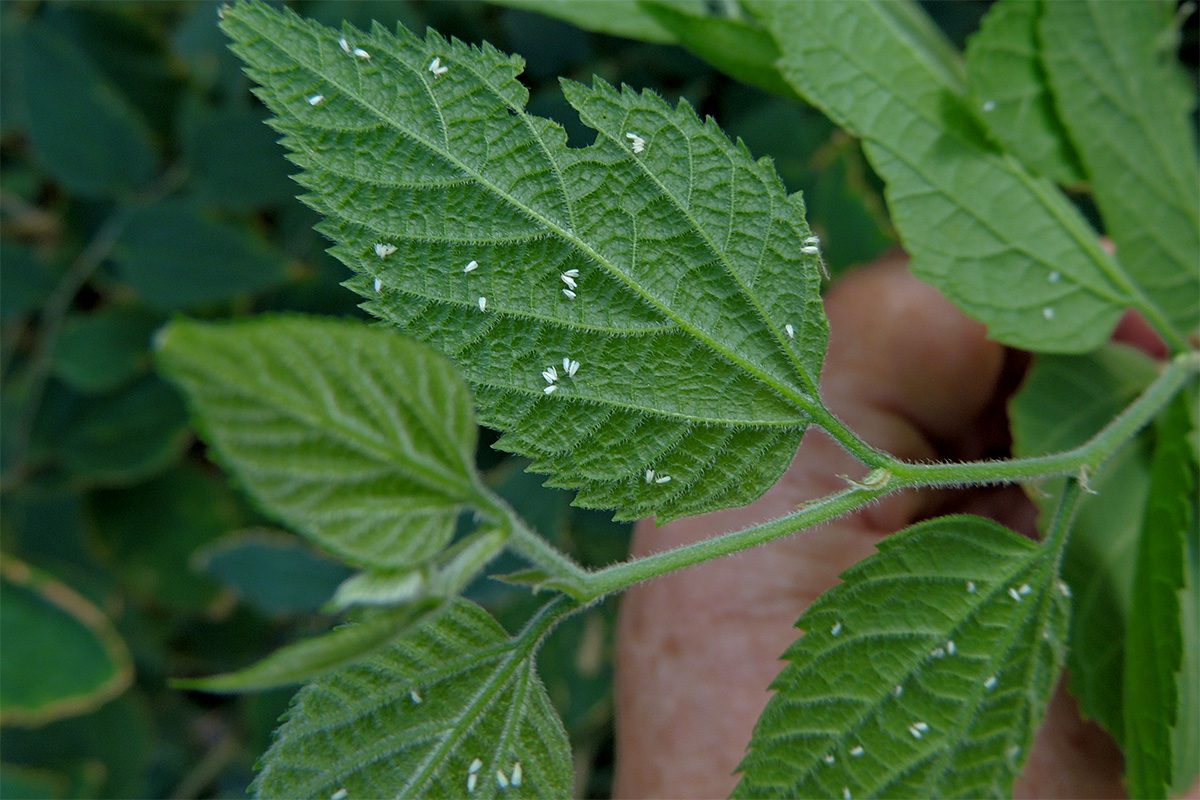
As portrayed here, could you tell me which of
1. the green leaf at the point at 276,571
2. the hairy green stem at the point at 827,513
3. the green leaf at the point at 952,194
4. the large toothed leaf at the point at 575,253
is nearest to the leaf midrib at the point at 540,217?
the large toothed leaf at the point at 575,253

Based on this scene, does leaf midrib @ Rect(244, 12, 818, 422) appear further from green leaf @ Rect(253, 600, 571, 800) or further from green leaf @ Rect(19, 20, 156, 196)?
green leaf @ Rect(19, 20, 156, 196)

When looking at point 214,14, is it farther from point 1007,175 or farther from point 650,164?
point 1007,175

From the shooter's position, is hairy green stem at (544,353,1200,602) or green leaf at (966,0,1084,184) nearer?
hairy green stem at (544,353,1200,602)

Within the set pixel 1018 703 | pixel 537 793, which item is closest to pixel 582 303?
pixel 537 793

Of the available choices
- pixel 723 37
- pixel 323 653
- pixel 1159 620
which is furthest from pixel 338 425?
pixel 1159 620

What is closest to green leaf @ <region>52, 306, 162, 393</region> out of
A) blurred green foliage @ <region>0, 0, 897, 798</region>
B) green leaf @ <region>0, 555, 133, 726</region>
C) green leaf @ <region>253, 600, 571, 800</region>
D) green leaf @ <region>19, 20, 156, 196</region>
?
blurred green foliage @ <region>0, 0, 897, 798</region>

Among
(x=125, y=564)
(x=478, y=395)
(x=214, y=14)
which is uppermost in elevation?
(x=478, y=395)

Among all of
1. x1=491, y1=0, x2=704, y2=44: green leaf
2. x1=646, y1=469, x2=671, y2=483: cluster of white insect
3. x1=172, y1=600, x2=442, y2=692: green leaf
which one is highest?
x1=491, y1=0, x2=704, y2=44: green leaf
